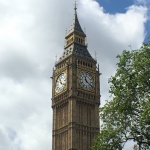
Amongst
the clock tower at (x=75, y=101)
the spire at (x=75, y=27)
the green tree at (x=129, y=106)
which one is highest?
the spire at (x=75, y=27)

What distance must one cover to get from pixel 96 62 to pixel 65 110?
13149 mm

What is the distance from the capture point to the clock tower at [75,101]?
91.8m

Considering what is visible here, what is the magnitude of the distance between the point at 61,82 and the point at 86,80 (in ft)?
17.0

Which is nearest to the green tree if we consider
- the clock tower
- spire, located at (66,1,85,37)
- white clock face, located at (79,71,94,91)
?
the clock tower

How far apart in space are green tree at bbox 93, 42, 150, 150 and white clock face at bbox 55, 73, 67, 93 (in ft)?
207

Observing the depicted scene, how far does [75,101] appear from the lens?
3664 inches

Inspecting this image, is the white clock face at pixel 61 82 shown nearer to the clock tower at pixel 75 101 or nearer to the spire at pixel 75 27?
the clock tower at pixel 75 101

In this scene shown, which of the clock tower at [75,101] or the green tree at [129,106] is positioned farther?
the clock tower at [75,101]

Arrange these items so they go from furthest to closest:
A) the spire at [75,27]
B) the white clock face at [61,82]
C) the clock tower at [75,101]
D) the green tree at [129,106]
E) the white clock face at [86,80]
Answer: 1. the spire at [75,27]
2. the white clock face at [61,82]
3. the white clock face at [86,80]
4. the clock tower at [75,101]
5. the green tree at [129,106]

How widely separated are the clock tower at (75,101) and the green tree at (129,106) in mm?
57650

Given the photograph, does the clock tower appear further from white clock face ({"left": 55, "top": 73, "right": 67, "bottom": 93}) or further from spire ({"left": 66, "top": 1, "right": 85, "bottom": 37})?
spire ({"left": 66, "top": 1, "right": 85, "bottom": 37})

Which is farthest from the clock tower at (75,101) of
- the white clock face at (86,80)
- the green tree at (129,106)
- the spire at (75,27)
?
the green tree at (129,106)

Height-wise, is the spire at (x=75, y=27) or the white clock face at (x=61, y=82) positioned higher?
the spire at (x=75, y=27)

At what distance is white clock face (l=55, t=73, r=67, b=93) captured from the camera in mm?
95794
